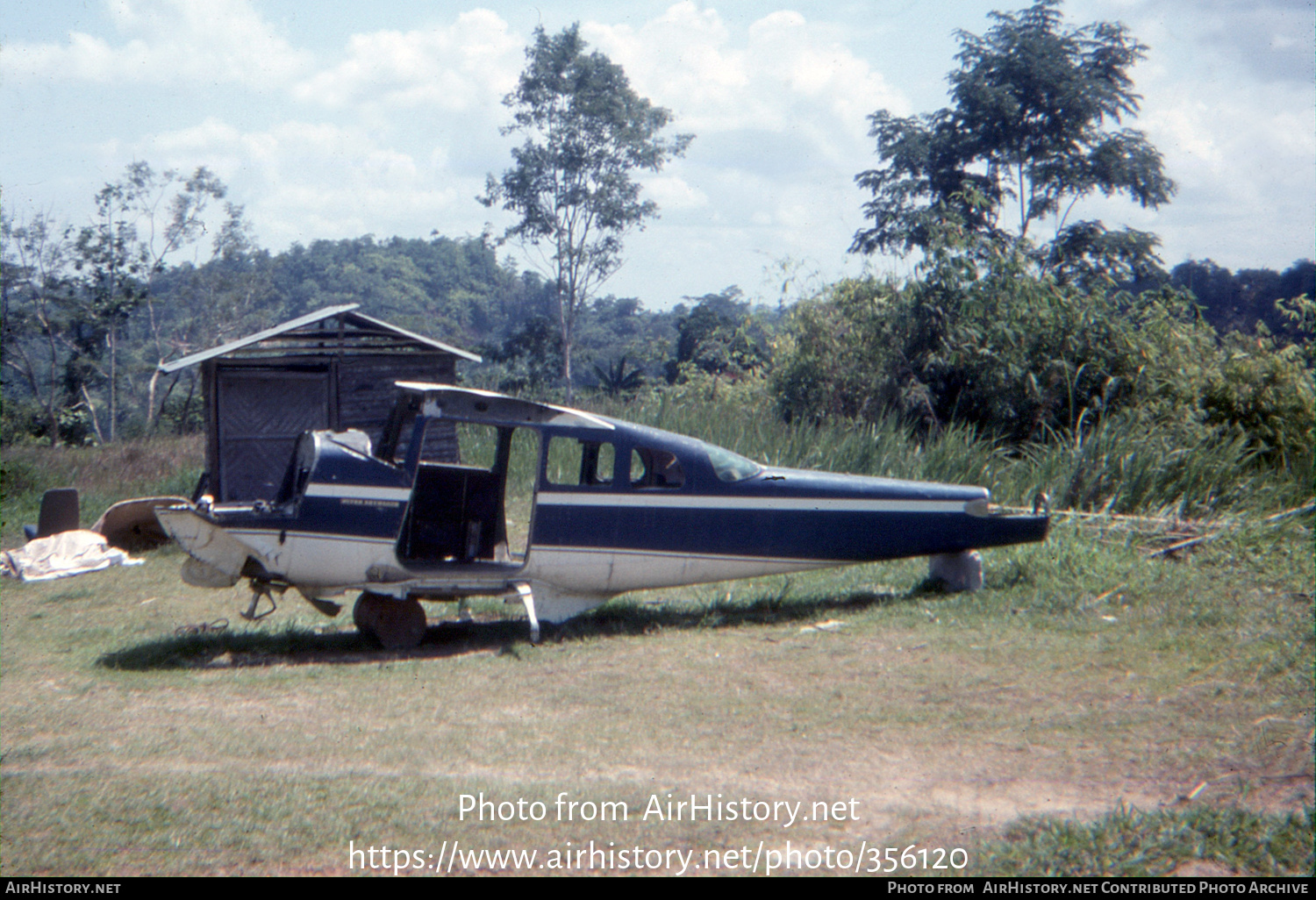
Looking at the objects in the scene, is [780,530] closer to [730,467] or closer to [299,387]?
[730,467]

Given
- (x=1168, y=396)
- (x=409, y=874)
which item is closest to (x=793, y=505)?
(x=409, y=874)

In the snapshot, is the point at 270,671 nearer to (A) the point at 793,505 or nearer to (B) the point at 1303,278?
(A) the point at 793,505

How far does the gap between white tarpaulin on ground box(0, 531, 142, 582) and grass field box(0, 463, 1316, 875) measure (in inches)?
103

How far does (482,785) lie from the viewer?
15.0 ft

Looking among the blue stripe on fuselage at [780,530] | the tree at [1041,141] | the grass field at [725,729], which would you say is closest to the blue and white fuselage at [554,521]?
the blue stripe on fuselage at [780,530]

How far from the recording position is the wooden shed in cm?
1566

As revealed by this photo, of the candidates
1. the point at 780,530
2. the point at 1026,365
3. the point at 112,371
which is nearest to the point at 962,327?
the point at 1026,365

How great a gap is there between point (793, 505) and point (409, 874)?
4.92 meters

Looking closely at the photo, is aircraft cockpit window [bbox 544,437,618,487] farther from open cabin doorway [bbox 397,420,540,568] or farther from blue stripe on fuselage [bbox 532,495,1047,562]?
blue stripe on fuselage [bbox 532,495,1047,562]

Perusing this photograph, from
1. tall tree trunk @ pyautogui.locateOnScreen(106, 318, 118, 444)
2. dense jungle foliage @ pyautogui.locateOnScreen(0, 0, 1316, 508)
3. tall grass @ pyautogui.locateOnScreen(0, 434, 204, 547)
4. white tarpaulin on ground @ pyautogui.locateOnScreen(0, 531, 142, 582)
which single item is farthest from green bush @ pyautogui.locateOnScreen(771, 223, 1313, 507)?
tall tree trunk @ pyautogui.locateOnScreen(106, 318, 118, 444)

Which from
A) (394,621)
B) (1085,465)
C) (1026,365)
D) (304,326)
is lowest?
(394,621)

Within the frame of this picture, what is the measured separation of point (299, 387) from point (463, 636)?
9579mm

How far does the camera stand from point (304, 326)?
15297 mm
